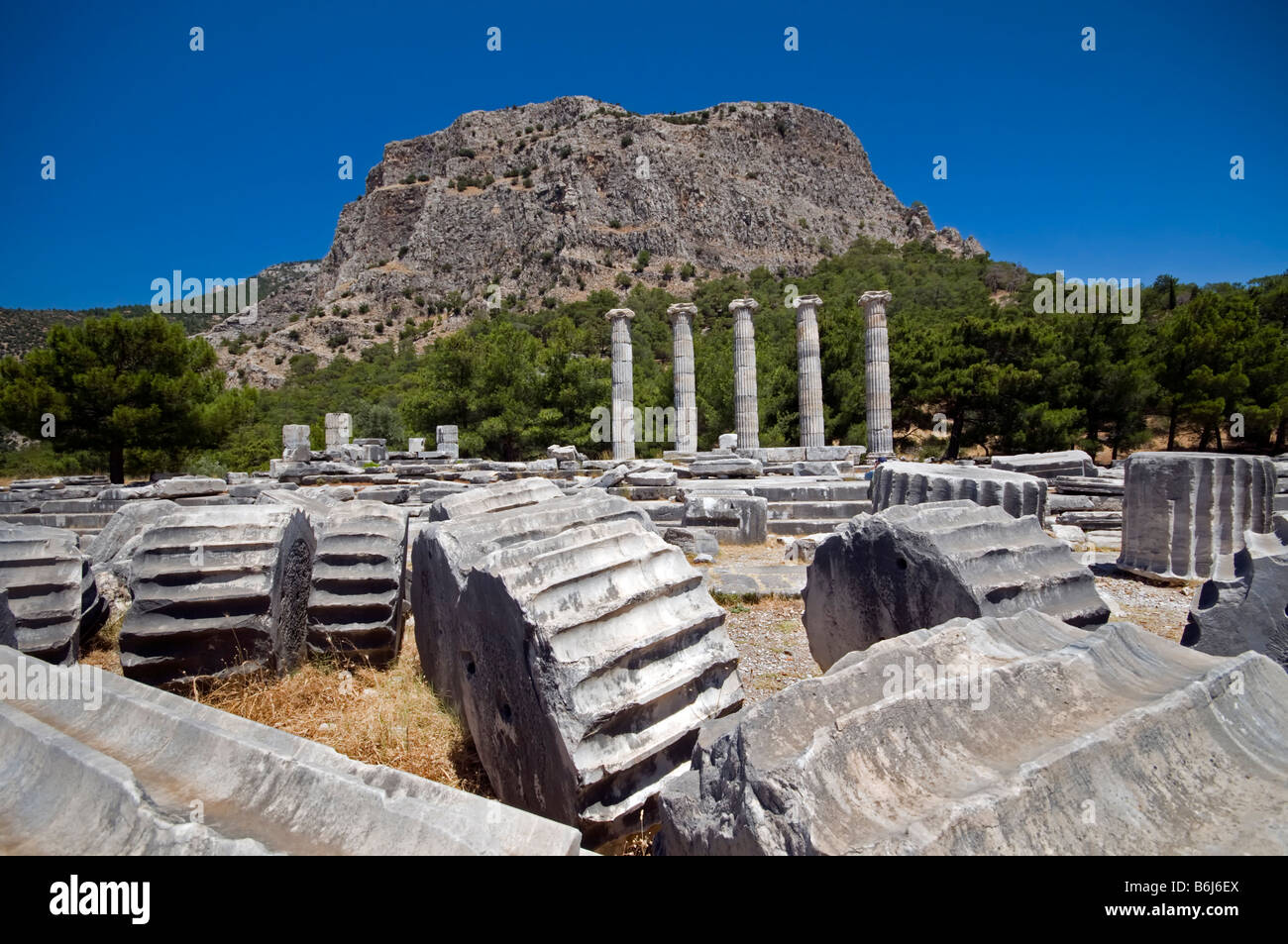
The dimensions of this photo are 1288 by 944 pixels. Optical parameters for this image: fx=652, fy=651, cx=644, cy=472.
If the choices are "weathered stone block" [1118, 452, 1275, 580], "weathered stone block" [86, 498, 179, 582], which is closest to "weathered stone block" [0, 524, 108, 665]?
"weathered stone block" [86, 498, 179, 582]

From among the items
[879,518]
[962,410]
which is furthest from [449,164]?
[879,518]

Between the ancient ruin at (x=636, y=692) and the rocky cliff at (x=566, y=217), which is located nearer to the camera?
the ancient ruin at (x=636, y=692)

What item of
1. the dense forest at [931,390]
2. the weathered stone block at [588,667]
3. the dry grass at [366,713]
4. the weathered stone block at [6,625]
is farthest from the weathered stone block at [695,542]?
the dense forest at [931,390]

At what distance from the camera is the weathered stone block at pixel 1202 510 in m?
6.50

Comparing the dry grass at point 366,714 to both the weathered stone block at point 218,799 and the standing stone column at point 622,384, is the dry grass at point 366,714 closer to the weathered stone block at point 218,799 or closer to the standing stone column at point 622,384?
the weathered stone block at point 218,799

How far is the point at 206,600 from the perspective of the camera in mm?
3613

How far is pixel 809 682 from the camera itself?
6.33ft

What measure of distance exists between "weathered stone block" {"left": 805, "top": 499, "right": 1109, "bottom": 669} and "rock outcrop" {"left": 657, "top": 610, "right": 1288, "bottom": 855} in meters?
1.00

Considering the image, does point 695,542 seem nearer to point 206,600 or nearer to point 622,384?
point 206,600

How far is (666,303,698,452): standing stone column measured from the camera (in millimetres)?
21156

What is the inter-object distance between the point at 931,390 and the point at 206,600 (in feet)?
77.5

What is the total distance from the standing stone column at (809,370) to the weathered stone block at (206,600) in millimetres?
18420

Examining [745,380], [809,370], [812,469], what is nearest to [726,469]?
[812,469]
